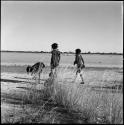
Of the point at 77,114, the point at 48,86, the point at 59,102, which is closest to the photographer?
the point at 77,114

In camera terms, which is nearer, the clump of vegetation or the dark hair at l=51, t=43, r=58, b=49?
the clump of vegetation

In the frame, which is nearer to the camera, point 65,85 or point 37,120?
point 37,120

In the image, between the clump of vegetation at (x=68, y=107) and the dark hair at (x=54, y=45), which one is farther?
the dark hair at (x=54, y=45)

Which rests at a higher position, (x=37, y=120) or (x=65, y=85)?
(x=65, y=85)

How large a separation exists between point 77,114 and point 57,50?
15.5 feet

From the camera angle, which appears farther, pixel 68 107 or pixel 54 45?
pixel 54 45

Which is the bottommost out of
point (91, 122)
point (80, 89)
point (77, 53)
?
point (91, 122)

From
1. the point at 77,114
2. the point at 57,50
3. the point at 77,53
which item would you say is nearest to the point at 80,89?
the point at 77,114

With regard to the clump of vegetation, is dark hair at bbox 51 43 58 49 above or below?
above

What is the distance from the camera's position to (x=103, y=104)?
234 inches

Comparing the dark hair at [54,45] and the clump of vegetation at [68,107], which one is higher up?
the dark hair at [54,45]

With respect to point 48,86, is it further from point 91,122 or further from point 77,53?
point 77,53

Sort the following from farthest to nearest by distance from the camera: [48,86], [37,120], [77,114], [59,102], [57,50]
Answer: [57,50], [48,86], [59,102], [77,114], [37,120]

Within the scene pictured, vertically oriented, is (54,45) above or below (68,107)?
above
